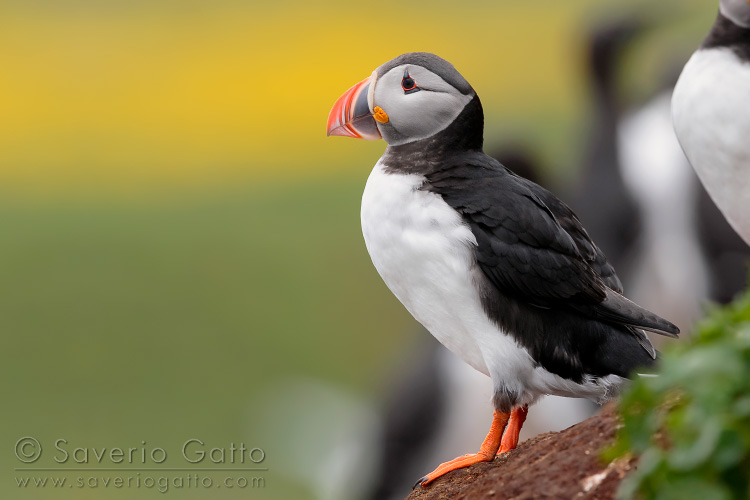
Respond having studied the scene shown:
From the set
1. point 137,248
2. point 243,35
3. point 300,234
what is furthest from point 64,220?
point 243,35

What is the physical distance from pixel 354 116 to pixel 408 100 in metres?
0.16

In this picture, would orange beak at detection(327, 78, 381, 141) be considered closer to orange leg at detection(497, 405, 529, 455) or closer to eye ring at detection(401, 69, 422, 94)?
eye ring at detection(401, 69, 422, 94)

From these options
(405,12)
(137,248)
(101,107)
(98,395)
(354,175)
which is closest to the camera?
(98,395)

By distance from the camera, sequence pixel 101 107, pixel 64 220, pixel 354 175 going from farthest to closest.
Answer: pixel 101 107
pixel 354 175
pixel 64 220

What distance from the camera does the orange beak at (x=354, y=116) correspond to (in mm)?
2818

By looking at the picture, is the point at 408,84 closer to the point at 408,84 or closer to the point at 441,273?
the point at 408,84

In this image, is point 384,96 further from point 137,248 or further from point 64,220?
point 64,220

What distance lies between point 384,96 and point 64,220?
9.93 metres

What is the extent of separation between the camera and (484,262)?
2.61 meters

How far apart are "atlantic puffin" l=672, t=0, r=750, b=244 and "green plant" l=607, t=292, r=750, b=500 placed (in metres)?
1.25

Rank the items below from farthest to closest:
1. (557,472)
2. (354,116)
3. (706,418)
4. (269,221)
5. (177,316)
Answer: (269,221), (177,316), (354,116), (557,472), (706,418)

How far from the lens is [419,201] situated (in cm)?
268

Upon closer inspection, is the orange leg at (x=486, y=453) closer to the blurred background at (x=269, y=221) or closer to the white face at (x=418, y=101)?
the white face at (x=418, y=101)

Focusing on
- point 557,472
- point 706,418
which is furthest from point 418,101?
point 706,418
